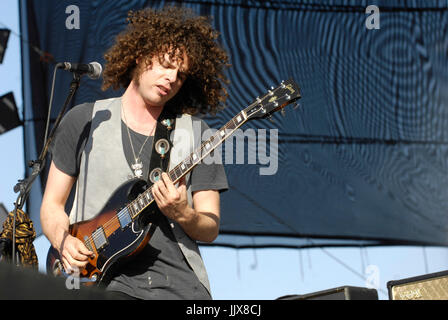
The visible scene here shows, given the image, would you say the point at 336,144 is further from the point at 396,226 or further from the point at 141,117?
the point at 141,117

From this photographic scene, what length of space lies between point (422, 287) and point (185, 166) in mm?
1048

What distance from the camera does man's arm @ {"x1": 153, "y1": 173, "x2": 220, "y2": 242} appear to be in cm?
204

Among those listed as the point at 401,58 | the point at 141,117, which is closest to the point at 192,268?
the point at 141,117

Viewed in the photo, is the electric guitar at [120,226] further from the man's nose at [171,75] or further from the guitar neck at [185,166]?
the man's nose at [171,75]

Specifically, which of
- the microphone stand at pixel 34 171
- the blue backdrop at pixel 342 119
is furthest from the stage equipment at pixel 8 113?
the microphone stand at pixel 34 171

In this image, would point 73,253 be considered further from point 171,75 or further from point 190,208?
point 171,75

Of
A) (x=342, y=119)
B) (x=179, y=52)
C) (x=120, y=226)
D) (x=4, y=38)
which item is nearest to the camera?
(x=120, y=226)

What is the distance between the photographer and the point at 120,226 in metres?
2.22

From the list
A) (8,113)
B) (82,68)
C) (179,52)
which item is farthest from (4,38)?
(179,52)

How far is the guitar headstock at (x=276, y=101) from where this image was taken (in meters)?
2.44

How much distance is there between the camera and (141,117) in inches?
92.8

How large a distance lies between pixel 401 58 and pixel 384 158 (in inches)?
28.2

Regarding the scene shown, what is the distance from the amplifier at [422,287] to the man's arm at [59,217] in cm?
126

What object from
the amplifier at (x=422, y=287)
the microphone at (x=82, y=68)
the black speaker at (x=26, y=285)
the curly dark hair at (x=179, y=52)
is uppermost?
the curly dark hair at (x=179, y=52)
